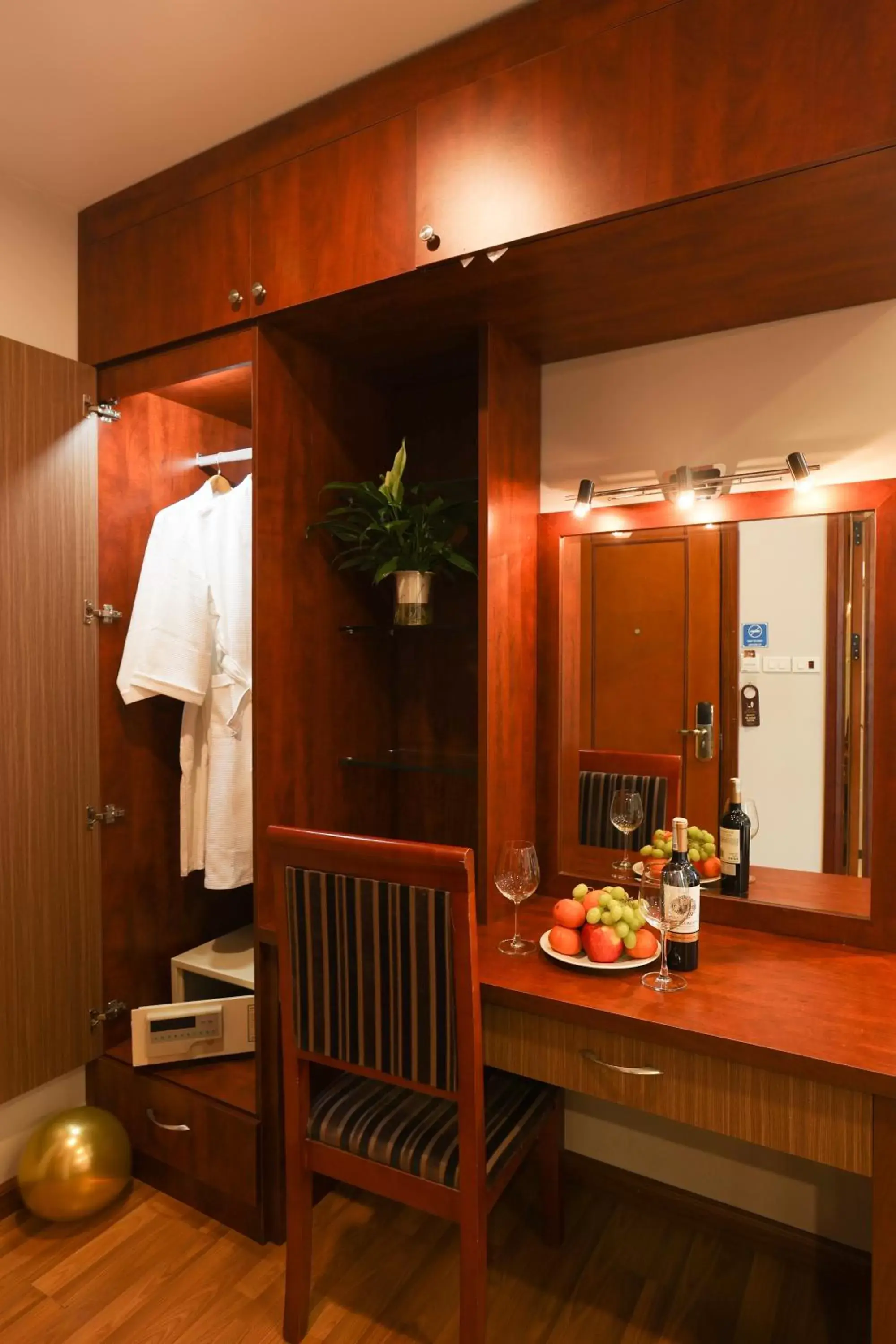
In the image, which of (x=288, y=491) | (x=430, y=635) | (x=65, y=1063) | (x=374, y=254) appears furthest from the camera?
(x=430, y=635)

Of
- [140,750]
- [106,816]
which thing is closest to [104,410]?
[140,750]

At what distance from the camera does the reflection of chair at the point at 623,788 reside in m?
1.86

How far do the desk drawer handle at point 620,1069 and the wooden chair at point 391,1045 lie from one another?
199 mm

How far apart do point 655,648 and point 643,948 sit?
2.29 feet

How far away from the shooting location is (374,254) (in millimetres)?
1587

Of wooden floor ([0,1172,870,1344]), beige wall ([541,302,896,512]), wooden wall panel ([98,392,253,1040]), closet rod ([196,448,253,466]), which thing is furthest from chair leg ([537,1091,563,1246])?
closet rod ([196,448,253,466])

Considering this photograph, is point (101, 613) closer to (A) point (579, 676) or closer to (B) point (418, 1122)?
(A) point (579, 676)

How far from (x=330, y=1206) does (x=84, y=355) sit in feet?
7.75

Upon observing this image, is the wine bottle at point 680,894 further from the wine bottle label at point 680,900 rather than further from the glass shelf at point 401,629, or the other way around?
the glass shelf at point 401,629

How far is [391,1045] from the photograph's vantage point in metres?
1.45

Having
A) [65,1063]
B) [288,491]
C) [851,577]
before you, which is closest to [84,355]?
[288,491]

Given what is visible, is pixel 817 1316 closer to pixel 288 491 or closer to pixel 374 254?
pixel 288 491

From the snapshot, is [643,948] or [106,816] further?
[106,816]

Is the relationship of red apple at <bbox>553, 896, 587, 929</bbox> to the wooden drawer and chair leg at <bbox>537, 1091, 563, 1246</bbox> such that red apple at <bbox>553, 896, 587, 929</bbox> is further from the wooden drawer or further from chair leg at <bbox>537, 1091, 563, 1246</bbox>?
the wooden drawer
